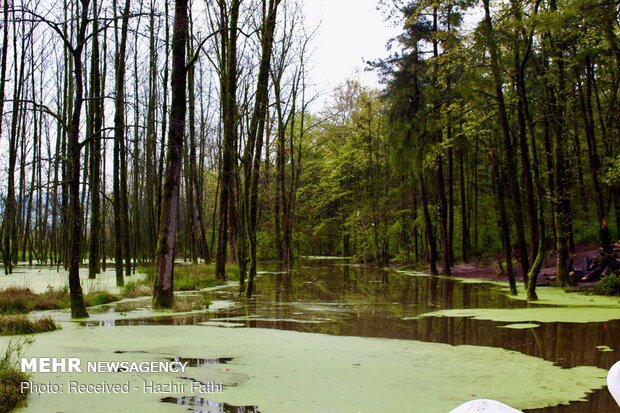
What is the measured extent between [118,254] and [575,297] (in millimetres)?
12243

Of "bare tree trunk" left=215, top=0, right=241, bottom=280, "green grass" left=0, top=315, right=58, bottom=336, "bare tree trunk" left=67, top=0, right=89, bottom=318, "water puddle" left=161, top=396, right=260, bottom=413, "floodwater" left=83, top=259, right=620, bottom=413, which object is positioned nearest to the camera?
"water puddle" left=161, top=396, right=260, bottom=413

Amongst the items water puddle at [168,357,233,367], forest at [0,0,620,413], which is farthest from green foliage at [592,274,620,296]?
water puddle at [168,357,233,367]

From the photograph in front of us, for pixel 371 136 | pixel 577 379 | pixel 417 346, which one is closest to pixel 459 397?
pixel 577 379

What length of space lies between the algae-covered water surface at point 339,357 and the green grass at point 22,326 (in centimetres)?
23

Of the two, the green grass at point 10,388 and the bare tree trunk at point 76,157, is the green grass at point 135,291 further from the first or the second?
the green grass at point 10,388

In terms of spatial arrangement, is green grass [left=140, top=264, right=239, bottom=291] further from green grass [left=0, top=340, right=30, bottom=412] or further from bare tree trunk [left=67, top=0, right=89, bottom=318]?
green grass [left=0, top=340, right=30, bottom=412]

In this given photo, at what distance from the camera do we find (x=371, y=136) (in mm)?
30828

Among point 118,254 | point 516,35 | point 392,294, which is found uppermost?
point 516,35

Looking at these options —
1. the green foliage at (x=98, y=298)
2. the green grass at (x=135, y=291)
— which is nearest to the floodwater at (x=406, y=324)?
the green foliage at (x=98, y=298)

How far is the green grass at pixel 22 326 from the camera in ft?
19.3

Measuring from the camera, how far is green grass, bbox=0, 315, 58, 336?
5883 mm

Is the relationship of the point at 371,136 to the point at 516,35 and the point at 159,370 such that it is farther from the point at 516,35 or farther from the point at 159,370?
the point at 159,370

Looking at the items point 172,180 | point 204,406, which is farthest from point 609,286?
point 204,406

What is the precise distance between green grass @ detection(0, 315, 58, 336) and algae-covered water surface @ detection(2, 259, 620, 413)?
0.23 metres
